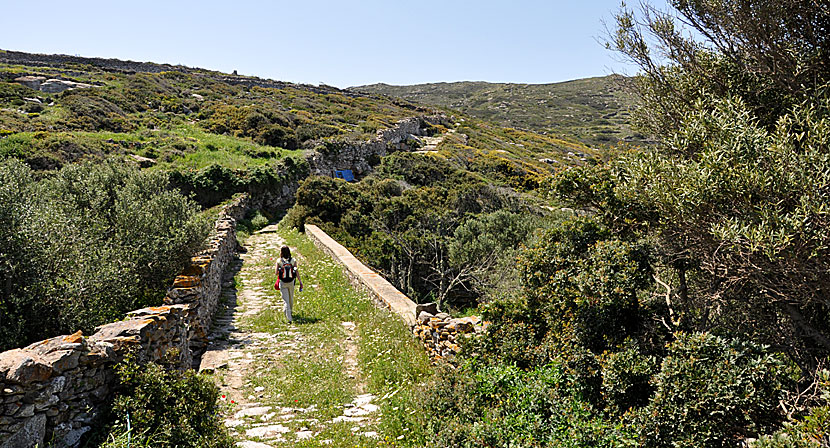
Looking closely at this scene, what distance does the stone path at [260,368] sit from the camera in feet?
16.7

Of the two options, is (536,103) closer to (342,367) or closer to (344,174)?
(344,174)

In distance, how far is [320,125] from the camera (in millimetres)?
39250

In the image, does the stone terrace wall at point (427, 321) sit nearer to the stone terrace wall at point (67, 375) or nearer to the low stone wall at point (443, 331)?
the low stone wall at point (443, 331)

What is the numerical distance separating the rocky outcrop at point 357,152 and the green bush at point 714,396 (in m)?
27.9

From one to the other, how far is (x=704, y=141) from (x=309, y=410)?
17.7 ft

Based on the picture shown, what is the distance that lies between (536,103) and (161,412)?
129m

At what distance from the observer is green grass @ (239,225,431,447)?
5.16 m

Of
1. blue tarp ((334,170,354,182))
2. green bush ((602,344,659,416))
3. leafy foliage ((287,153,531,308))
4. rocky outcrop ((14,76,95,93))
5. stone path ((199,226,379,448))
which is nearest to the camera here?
green bush ((602,344,659,416))

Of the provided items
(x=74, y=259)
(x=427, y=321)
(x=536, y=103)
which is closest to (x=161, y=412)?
(x=74, y=259)

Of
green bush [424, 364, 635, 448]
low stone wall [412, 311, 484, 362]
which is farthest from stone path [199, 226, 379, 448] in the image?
low stone wall [412, 311, 484, 362]

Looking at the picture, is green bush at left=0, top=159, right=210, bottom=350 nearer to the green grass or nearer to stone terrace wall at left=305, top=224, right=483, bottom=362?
the green grass

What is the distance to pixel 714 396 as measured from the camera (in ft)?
11.6

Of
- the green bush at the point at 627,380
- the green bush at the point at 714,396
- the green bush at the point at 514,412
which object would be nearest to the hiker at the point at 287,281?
the green bush at the point at 514,412

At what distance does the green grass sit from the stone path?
8 cm
